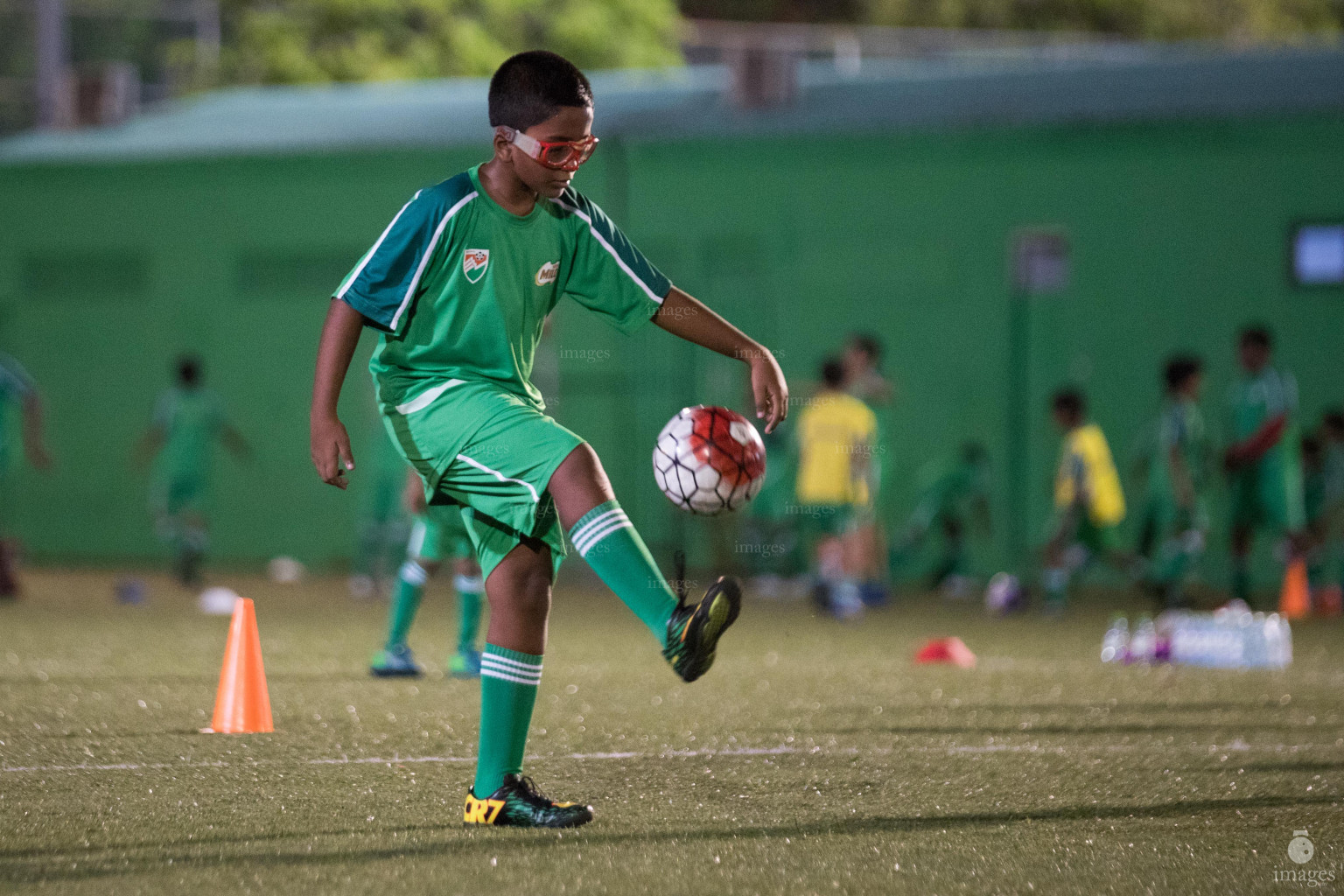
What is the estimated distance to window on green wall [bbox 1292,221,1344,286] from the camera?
16781 mm

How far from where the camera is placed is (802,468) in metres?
13.9

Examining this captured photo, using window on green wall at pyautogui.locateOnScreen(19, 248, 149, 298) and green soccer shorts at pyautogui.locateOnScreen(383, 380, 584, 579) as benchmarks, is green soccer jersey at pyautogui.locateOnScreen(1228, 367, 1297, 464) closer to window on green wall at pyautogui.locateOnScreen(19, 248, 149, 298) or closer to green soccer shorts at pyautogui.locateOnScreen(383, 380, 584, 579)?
green soccer shorts at pyautogui.locateOnScreen(383, 380, 584, 579)

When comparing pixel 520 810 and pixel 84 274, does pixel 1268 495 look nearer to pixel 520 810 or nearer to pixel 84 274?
pixel 520 810

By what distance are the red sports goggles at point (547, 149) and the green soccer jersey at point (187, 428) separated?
1214 cm

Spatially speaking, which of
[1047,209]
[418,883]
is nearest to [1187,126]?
[1047,209]

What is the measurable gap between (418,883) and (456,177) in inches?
72.9

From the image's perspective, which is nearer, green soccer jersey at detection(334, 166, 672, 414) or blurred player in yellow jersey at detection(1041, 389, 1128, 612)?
green soccer jersey at detection(334, 166, 672, 414)

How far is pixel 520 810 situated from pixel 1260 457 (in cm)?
977

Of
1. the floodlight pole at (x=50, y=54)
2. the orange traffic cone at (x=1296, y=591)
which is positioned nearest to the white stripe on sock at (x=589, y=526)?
the orange traffic cone at (x=1296, y=591)

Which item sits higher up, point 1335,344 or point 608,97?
point 608,97

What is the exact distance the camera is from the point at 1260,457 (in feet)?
43.4

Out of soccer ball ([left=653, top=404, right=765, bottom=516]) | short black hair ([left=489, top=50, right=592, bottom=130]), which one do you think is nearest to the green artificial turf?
soccer ball ([left=653, top=404, right=765, bottom=516])

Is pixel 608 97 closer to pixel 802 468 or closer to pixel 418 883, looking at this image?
pixel 802 468

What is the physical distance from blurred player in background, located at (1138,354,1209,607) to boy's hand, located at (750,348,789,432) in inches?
333
